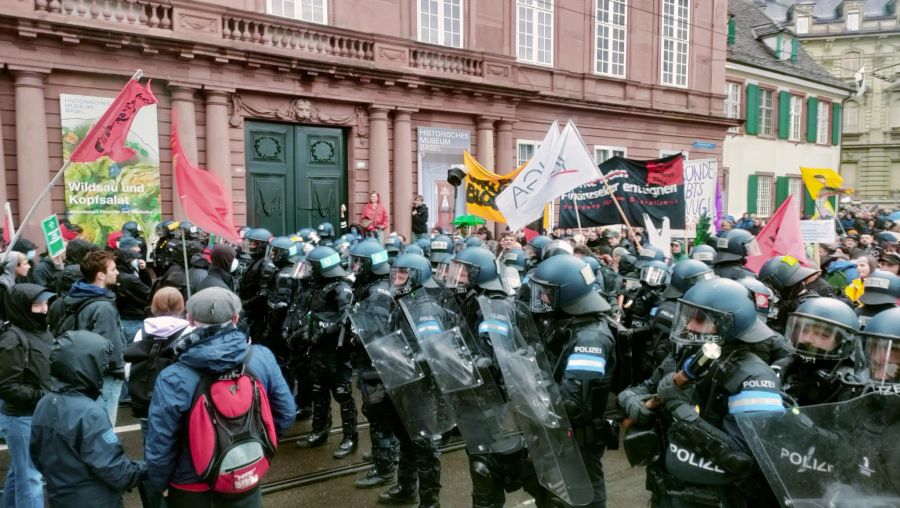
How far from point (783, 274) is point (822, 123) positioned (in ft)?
105

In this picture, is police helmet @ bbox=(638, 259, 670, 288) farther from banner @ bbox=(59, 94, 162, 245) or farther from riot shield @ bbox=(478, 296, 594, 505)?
banner @ bbox=(59, 94, 162, 245)

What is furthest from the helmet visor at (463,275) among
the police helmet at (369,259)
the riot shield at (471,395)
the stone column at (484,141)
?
the stone column at (484,141)

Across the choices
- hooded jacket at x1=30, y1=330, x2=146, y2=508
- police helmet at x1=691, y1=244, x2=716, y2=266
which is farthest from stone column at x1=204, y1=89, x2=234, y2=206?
hooded jacket at x1=30, y1=330, x2=146, y2=508

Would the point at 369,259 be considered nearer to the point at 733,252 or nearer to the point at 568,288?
the point at 568,288

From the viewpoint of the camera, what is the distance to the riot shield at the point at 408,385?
4.61 meters

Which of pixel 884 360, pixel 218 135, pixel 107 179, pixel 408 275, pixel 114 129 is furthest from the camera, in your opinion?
pixel 218 135

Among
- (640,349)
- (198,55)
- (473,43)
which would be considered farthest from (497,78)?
(640,349)

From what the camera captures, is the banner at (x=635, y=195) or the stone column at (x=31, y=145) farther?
the stone column at (x=31, y=145)

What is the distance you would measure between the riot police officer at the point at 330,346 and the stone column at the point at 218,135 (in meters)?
8.17

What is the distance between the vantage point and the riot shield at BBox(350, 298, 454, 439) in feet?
15.1

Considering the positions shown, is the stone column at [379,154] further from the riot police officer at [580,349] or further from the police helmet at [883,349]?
the police helmet at [883,349]

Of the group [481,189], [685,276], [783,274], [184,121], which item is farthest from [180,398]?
[184,121]

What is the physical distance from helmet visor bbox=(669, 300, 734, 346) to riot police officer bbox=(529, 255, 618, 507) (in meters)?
0.59

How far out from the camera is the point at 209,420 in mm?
3225
